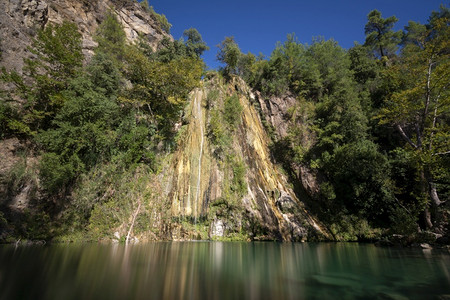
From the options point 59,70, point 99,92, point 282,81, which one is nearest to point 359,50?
point 282,81

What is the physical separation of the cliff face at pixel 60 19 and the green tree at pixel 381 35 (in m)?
34.3

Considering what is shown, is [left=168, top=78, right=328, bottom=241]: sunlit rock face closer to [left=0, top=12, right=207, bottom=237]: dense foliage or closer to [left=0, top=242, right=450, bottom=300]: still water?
[left=0, top=12, right=207, bottom=237]: dense foliage

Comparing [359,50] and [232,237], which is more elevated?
[359,50]

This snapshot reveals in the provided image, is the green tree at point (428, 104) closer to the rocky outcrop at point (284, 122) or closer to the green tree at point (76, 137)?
the rocky outcrop at point (284, 122)

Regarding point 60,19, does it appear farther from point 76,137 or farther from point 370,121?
point 370,121

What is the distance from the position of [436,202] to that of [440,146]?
12.0 ft

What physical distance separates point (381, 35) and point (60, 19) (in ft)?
145

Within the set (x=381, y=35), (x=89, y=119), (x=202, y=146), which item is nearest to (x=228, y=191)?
(x=202, y=146)

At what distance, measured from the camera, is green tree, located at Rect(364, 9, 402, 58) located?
3050 centimetres

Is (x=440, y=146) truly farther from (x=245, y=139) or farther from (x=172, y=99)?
(x=172, y=99)

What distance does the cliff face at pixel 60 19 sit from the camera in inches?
679

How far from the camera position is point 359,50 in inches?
1137

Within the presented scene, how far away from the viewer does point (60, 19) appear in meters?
25.6

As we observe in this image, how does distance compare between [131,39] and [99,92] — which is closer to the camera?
[99,92]
